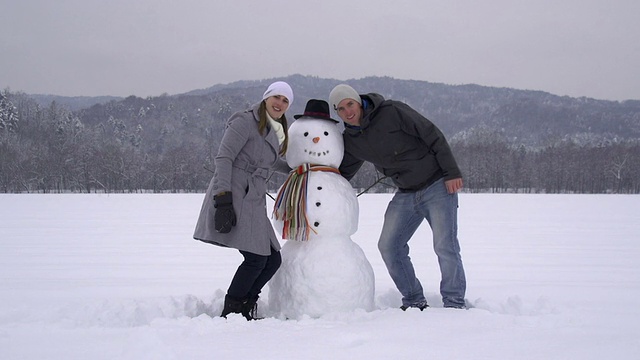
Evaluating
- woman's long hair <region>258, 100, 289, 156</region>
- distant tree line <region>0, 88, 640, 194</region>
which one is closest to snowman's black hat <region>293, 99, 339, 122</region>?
woman's long hair <region>258, 100, 289, 156</region>

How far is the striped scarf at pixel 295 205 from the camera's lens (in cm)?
334

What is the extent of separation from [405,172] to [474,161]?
63474 mm

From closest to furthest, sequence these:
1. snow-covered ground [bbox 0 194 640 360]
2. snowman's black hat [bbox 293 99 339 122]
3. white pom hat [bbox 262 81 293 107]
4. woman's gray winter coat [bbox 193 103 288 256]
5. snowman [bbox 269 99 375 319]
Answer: snow-covered ground [bbox 0 194 640 360], woman's gray winter coat [bbox 193 103 288 256], snowman [bbox 269 99 375 319], white pom hat [bbox 262 81 293 107], snowman's black hat [bbox 293 99 339 122]

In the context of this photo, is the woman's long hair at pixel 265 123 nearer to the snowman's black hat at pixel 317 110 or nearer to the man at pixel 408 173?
the snowman's black hat at pixel 317 110

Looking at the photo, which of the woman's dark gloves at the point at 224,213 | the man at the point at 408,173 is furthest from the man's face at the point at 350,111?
the woman's dark gloves at the point at 224,213

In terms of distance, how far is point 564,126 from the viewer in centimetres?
11638

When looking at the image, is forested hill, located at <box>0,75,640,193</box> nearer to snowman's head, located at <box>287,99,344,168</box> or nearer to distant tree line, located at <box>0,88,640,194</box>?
distant tree line, located at <box>0,88,640,194</box>

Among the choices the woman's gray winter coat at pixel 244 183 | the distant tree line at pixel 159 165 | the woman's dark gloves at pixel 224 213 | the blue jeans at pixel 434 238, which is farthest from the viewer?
the distant tree line at pixel 159 165

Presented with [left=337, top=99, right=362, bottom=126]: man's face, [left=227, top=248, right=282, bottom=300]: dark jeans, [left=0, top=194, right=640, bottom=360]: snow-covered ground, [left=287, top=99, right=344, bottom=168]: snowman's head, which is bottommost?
[left=0, top=194, right=640, bottom=360]: snow-covered ground

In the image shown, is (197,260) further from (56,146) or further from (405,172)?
A: (56,146)

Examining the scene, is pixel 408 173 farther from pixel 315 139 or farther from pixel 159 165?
pixel 159 165

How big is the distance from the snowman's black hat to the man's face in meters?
0.10

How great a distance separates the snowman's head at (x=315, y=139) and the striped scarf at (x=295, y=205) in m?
0.07

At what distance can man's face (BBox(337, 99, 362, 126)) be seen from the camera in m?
3.54
